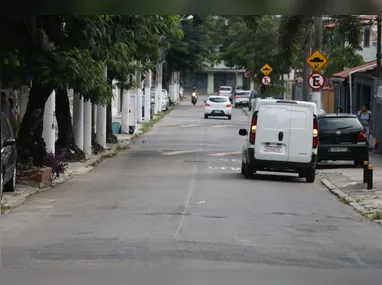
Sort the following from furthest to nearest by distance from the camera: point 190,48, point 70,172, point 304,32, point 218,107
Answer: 1. point 190,48
2. point 218,107
3. point 304,32
4. point 70,172

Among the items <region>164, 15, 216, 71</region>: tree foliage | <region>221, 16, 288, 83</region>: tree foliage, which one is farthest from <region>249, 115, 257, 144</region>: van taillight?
<region>164, 15, 216, 71</region>: tree foliage

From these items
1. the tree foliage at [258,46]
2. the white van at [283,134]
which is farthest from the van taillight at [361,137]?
the tree foliage at [258,46]

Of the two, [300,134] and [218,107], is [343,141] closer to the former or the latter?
[300,134]

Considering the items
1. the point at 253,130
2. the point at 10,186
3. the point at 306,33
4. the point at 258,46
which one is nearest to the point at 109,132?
the point at 306,33

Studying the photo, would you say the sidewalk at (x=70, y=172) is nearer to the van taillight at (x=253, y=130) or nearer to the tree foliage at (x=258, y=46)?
the van taillight at (x=253, y=130)

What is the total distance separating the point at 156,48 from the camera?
30359 mm

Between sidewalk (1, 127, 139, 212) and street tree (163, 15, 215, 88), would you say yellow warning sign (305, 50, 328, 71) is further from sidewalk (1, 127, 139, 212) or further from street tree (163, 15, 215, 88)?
street tree (163, 15, 215, 88)

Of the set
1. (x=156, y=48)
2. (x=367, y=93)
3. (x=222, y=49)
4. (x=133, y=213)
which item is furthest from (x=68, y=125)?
(x=222, y=49)

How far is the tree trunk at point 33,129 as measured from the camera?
70.5ft

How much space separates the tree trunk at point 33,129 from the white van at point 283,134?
5.16 m

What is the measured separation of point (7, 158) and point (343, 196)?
7.33 metres

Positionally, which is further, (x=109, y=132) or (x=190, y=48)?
(x=190, y=48)

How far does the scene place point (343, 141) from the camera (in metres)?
26.7

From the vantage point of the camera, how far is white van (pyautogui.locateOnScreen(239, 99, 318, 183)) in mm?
22422
